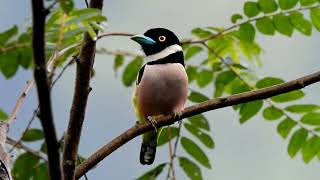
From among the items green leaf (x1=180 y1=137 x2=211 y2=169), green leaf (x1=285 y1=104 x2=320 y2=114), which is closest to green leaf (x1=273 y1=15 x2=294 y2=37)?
green leaf (x1=285 y1=104 x2=320 y2=114)

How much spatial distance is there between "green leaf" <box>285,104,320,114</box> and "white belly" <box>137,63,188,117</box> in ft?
1.71

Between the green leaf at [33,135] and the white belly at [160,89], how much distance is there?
465 millimetres

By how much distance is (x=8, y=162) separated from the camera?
2258 mm

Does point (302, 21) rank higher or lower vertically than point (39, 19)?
lower

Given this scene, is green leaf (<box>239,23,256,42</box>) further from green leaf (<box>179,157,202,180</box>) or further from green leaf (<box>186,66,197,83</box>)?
green leaf (<box>179,157,202,180</box>)

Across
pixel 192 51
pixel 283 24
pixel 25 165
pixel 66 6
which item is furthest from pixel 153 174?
pixel 66 6

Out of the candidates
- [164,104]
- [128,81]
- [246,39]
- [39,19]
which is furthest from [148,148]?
[39,19]

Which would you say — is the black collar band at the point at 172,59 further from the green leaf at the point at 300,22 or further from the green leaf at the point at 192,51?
the green leaf at the point at 300,22

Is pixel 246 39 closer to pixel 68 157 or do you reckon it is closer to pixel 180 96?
pixel 180 96

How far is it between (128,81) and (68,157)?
1.40 m

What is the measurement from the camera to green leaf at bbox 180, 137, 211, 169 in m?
3.00

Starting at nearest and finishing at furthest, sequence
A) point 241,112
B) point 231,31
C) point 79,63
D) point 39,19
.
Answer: point 39,19
point 79,63
point 241,112
point 231,31

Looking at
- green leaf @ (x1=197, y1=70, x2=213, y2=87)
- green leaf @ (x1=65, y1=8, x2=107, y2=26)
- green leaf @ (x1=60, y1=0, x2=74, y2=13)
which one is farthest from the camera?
green leaf @ (x1=197, y1=70, x2=213, y2=87)

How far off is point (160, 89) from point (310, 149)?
0.74 metres
